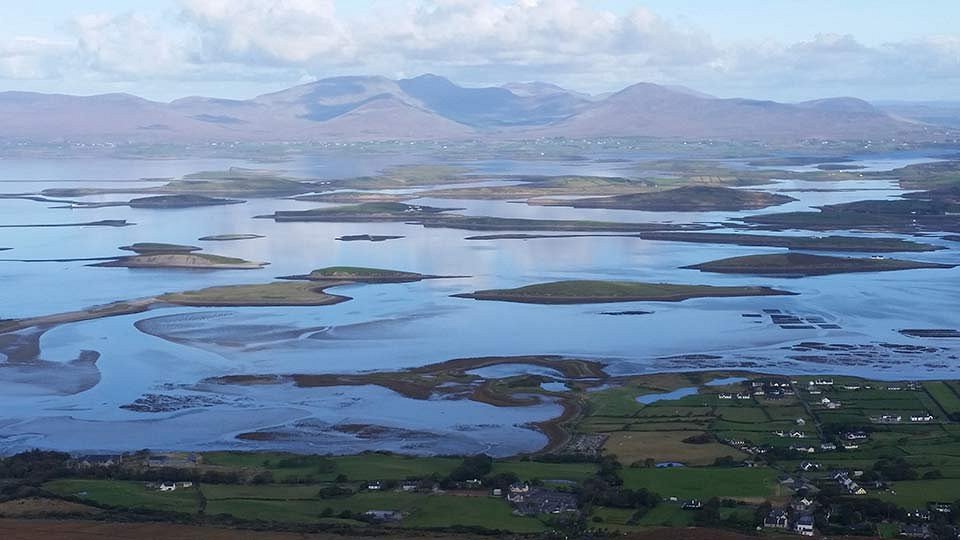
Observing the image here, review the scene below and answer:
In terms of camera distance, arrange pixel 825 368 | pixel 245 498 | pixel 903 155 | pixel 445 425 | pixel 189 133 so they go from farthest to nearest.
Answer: pixel 189 133 → pixel 903 155 → pixel 825 368 → pixel 445 425 → pixel 245 498

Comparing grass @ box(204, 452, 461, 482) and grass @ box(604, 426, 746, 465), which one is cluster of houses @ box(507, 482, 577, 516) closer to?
grass @ box(204, 452, 461, 482)

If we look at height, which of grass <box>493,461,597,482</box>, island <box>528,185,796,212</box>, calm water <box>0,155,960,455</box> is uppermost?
grass <box>493,461,597,482</box>

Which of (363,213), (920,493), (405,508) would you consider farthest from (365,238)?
(920,493)

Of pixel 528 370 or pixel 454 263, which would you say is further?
pixel 454 263

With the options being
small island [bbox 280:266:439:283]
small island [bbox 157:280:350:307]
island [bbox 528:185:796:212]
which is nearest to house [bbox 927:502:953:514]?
small island [bbox 157:280:350:307]

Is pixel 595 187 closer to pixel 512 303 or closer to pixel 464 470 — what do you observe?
pixel 512 303

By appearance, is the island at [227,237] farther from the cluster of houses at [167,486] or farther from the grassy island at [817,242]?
the cluster of houses at [167,486]

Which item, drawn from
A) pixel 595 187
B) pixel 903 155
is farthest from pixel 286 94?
pixel 595 187

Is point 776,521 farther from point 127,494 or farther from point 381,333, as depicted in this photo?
point 381,333
